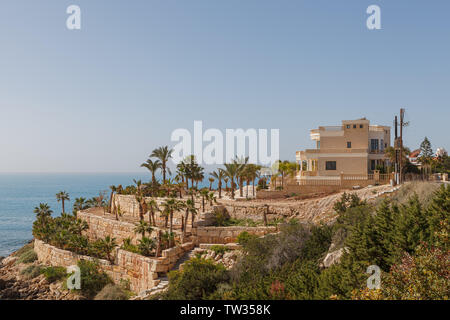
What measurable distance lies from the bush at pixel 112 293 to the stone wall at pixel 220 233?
21.4 ft

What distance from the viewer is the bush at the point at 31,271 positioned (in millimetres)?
30938

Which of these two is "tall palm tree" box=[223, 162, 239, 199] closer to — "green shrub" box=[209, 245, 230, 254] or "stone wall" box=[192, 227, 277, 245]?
"stone wall" box=[192, 227, 277, 245]

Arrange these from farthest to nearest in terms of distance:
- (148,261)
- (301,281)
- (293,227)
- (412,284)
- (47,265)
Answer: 1. (47,265)
2. (148,261)
3. (293,227)
4. (301,281)
5. (412,284)

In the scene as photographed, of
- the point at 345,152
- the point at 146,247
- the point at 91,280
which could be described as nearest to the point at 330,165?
the point at 345,152

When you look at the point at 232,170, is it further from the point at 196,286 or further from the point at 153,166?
the point at 196,286

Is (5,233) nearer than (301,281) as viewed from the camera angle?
No

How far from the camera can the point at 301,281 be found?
1243 cm

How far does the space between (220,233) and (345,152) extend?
17359 millimetres

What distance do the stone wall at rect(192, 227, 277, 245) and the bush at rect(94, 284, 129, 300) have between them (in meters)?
6.52

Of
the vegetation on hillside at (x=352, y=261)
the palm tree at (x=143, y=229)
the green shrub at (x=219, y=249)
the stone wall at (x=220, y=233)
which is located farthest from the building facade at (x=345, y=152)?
the palm tree at (x=143, y=229)

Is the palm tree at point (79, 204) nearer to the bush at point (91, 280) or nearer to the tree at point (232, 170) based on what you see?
the bush at point (91, 280)
